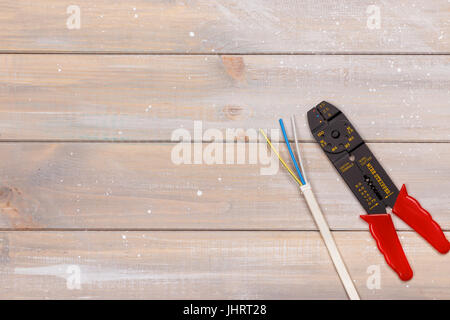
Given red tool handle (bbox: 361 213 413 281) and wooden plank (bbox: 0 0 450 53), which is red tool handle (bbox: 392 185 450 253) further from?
wooden plank (bbox: 0 0 450 53)

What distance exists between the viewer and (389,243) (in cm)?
64

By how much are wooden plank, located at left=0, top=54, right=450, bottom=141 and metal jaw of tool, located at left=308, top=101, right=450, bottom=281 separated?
2cm

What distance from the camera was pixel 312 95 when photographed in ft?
2.16

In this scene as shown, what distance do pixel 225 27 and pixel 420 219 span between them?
0.44 metres

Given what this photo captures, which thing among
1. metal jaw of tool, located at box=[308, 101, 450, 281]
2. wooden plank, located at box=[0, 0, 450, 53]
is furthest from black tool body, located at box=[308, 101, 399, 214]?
wooden plank, located at box=[0, 0, 450, 53]

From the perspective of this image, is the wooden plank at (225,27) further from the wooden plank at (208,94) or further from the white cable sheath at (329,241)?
the white cable sheath at (329,241)

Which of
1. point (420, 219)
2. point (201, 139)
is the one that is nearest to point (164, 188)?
point (201, 139)

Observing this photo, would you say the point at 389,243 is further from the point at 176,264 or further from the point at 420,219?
the point at 176,264

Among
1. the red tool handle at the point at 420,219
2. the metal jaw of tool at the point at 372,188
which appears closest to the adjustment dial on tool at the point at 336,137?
the metal jaw of tool at the point at 372,188

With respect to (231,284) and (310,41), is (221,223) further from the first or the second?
(310,41)

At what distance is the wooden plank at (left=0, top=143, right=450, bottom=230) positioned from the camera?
2.14 feet

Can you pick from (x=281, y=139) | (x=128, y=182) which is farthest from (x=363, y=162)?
(x=128, y=182)

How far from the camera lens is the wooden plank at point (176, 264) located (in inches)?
25.6
